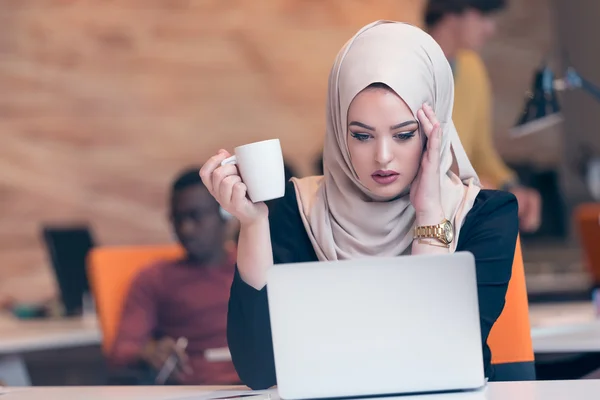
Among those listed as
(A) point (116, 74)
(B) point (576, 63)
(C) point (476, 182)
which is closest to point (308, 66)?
(A) point (116, 74)

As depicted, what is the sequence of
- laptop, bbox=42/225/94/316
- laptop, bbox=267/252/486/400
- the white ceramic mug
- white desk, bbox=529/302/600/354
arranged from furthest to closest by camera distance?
laptop, bbox=42/225/94/316, white desk, bbox=529/302/600/354, the white ceramic mug, laptop, bbox=267/252/486/400

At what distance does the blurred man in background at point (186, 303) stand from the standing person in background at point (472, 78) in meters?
0.83

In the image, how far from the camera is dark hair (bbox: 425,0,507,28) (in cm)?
353

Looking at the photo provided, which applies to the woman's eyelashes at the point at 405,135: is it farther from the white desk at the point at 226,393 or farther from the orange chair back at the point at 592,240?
the orange chair back at the point at 592,240

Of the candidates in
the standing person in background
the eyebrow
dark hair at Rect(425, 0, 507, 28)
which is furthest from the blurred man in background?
the eyebrow

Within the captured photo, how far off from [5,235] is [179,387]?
4.00m

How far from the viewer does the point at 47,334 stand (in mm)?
3082

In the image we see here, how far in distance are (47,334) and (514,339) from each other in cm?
172

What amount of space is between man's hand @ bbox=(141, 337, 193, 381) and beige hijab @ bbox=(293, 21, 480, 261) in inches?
55.9

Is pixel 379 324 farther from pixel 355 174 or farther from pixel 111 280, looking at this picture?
pixel 111 280

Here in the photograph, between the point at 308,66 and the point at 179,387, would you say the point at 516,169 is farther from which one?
the point at 179,387

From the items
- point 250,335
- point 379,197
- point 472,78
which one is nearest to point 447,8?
point 472,78

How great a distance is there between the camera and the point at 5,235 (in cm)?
538

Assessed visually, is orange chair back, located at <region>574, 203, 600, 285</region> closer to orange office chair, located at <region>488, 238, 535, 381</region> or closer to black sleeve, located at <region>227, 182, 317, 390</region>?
orange office chair, located at <region>488, 238, 535, 381</region>
